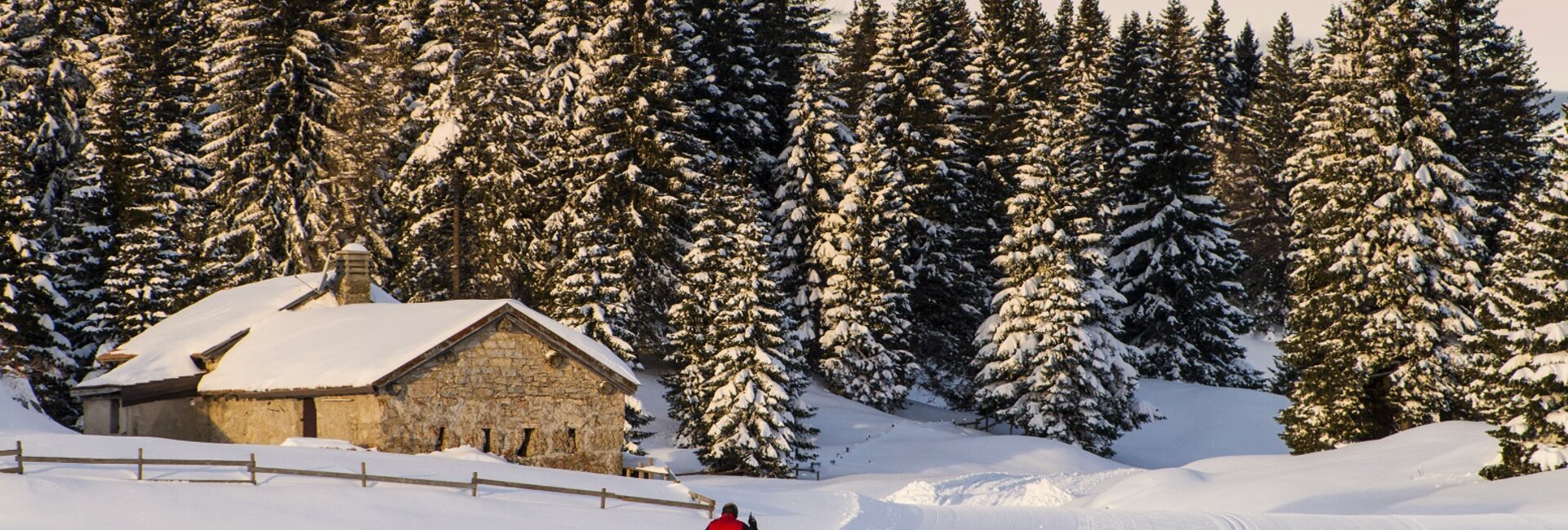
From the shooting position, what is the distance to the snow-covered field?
20125mm

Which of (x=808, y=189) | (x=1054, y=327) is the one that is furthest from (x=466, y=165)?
(x=1054, y=327)

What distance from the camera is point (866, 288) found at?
4497cm

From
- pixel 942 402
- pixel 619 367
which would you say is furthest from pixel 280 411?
pixel 942 402

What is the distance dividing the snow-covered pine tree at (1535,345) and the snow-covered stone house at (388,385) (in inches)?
725

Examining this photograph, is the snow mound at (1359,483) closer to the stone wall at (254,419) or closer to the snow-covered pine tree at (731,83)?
the stone wall at (254,419)

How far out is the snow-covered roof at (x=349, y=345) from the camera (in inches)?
1099

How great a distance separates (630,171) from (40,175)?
19.2 meters

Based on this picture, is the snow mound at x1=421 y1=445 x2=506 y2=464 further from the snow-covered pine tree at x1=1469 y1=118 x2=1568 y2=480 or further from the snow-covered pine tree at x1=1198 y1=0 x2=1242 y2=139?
the snow-covered pine tree at x1=1198 y1=0 x2=1242 y2=139

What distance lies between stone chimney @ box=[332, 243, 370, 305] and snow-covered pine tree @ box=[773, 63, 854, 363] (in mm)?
15760

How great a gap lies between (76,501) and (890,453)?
25.2 m

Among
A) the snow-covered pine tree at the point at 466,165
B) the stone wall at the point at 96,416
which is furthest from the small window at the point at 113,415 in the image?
→ the snow-covered pine tree at the point at 466,165

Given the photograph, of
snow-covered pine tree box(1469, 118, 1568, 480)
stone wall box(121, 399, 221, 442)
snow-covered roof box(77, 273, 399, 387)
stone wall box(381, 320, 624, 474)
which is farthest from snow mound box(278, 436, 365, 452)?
snow-covered pine tree box(1469, 118, 1568, 480)

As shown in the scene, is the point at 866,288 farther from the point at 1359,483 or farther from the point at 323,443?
the point at 323,443

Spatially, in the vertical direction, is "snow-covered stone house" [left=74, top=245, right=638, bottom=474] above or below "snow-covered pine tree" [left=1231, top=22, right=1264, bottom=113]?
below
